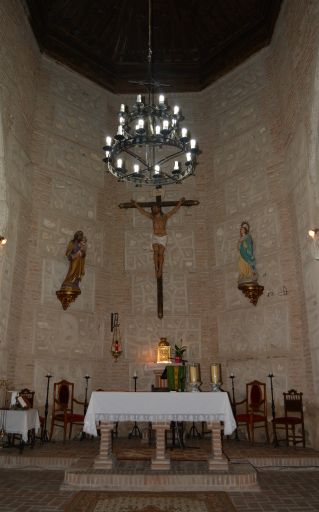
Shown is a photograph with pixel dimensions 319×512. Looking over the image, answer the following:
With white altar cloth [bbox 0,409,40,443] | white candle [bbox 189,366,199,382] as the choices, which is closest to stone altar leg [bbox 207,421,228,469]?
white candle [bbox 189,366,199,382]

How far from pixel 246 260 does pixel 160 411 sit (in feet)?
16.3

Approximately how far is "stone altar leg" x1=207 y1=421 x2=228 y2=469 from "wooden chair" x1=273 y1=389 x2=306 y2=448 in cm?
255

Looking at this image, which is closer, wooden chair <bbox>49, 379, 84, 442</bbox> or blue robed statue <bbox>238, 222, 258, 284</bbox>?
wooden chair <bbox>49, 379, 84, 442</bbox>

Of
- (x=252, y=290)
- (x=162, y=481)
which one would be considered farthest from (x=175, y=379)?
(x=252, y=290)

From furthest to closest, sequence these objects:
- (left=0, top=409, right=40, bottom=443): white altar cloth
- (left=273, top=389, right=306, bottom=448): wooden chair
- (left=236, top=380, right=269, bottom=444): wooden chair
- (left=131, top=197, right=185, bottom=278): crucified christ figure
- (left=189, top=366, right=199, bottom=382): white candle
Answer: (left=131, top=197, right=185, bottom=278): crucified christ figure
(left=236, top=380, right=269, bottom=444): wooden chair
(left=273, top=389, right=306, bottom=448): wooden chair
(left=0, top=409, right=40, bottom=443): white altar cloth
(left=189, top=366, right=199, bottom=382): white candle

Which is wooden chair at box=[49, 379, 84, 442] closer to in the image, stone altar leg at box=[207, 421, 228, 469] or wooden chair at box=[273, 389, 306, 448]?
stone altar leg at box=[207, 421, 228, 469]

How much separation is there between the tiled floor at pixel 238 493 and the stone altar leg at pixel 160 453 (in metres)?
0.98

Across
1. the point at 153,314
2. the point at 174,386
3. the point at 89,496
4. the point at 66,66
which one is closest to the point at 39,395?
the point at 153,314

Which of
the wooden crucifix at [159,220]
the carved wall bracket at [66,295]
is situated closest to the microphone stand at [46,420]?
the carved wall bracket at [66,295]

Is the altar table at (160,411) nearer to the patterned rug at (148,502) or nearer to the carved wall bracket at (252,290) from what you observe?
the patterned rug at (148,502)

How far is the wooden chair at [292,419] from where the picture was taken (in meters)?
8.32

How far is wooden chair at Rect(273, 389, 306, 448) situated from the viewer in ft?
27.3

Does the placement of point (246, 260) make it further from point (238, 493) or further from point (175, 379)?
point (238, 493)

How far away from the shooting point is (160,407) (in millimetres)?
6234
